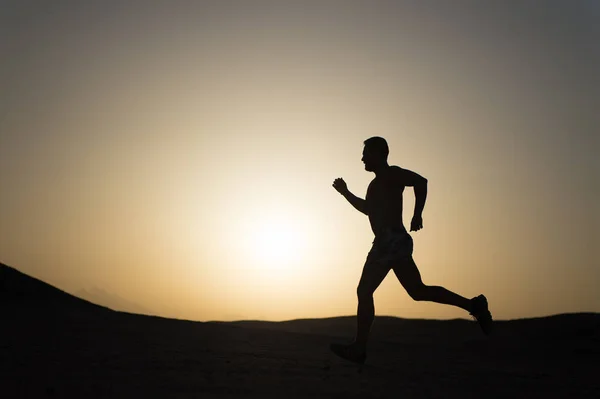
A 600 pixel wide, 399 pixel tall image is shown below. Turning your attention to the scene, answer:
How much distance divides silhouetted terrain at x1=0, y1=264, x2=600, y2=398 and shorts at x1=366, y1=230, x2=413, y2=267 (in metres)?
1.11

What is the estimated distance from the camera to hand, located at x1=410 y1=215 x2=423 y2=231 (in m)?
6.90

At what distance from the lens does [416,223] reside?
6.93 metres

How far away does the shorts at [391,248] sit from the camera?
23.3ft

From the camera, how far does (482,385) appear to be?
6.49 meters

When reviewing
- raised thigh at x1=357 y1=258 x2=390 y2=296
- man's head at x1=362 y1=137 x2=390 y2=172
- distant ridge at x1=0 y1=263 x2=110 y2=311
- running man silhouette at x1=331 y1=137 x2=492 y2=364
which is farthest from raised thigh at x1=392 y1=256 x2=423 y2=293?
distant ridge at x1=0 y1=263 x2=110 y2=311

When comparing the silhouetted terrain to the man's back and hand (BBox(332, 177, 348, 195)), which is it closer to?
the man's back

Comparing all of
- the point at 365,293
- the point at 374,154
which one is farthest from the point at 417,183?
the point at 365,293

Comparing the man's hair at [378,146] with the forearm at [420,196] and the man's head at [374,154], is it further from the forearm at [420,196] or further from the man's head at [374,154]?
the forearm at [420,196]

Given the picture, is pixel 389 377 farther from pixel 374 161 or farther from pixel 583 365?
pixel 583 365

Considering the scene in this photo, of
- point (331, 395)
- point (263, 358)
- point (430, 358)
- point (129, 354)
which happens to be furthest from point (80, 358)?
point (430, 358)

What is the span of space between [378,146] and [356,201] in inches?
27.3

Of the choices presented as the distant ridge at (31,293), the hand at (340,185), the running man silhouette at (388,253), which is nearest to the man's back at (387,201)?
the running man silhouette at (388,253)

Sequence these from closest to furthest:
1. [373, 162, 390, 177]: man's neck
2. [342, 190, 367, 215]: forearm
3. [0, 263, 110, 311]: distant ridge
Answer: [373, 162, 390, 177]: man's neck, [342, 190, 367, 215]: forearm, [0, 263, 110, 311]: distant ridge

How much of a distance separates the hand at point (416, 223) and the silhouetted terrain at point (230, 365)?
1430 millimetres
